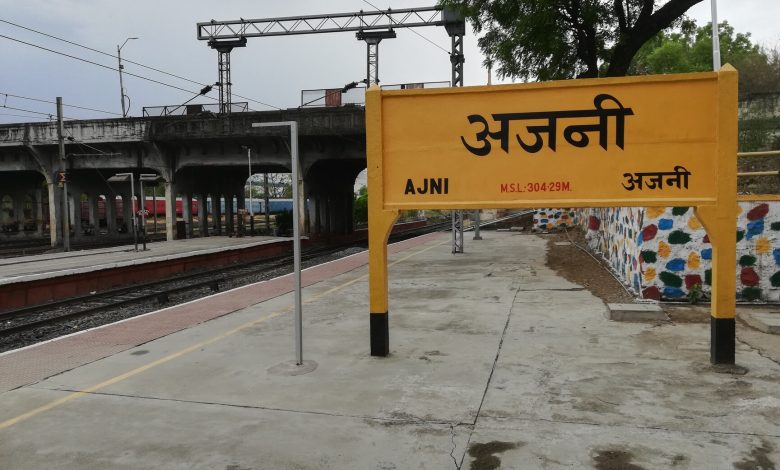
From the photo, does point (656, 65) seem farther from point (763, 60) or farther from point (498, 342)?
point (498, 342)

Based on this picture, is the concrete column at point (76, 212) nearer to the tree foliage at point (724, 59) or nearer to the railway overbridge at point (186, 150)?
the railway overbridge at point (186, 150)

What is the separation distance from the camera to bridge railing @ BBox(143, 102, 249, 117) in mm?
31891

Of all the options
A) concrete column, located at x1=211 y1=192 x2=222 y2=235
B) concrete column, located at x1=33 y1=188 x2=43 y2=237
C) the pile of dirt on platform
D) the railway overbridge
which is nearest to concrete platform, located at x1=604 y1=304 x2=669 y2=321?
the pile of dirt on platform

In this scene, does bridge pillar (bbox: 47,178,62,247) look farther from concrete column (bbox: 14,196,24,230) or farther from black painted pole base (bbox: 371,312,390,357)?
black painted pole base (bbox: 371,312,390,357)

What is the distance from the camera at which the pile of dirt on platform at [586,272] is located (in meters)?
11.0

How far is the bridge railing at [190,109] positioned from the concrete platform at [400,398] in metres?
24.2

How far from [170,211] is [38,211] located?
18.4 metres

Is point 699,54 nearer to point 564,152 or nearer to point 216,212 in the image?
point 216,212

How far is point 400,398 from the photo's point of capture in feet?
18.5

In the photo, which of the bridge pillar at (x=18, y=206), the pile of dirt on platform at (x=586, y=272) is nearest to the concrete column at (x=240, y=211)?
the bridge pillar at (x=18, y=206)

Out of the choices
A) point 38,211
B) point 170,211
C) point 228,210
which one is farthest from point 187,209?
point 38,211

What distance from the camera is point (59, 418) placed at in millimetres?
5328

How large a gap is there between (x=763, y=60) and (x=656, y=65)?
903 cm

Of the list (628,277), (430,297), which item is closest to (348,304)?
(430,297)
